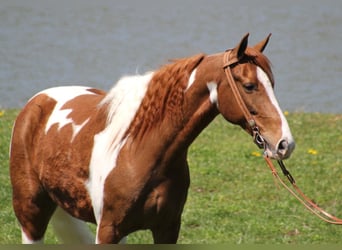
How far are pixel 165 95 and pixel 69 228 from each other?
137 centimetres

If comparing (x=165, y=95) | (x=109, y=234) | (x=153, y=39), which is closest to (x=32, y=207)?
(x=109, y=234)

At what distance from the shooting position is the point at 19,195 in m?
5.13

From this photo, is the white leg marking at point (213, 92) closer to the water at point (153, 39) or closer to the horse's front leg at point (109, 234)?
the horse's front leg at point (109, 234)

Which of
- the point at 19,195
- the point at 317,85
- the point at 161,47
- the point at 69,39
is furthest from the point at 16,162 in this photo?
the point at 69,39

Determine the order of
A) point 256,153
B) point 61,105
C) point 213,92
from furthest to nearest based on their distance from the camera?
point 256,153
point 61,105
point 213,92

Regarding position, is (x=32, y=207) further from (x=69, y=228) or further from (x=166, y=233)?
(x=166, y=233)

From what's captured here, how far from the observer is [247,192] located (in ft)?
23.2

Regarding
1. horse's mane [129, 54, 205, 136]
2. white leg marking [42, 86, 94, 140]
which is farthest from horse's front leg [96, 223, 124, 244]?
white leg marking [42, 86, 94, 140]

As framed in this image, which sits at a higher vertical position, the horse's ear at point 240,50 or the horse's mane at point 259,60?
the horse's ear at point 240,50

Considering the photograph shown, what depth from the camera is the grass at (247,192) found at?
623 cm

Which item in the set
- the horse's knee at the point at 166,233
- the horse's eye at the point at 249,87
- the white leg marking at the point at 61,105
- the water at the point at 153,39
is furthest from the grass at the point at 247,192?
the water at the point at 153,39

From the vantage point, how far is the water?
13.1 metres

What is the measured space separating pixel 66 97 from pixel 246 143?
11.3ft

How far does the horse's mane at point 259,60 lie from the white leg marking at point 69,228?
68.0 inches
